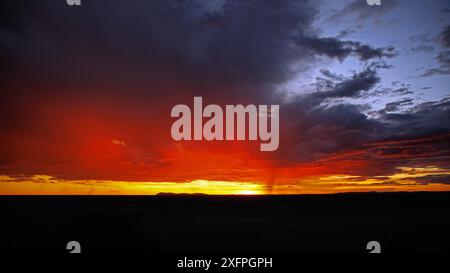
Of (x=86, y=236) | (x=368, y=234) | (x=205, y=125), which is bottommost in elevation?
(x=368, y=234)
